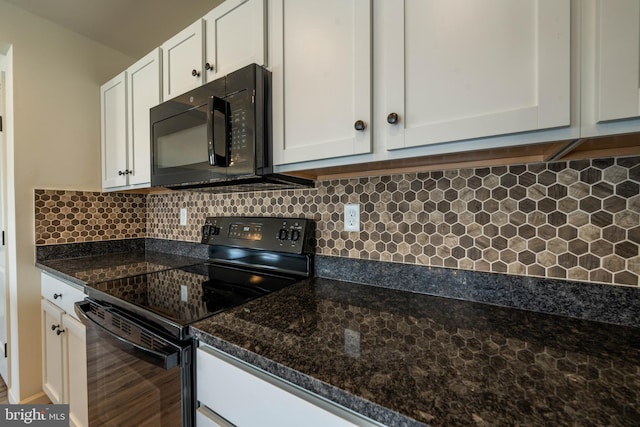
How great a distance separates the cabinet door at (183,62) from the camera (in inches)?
48.3

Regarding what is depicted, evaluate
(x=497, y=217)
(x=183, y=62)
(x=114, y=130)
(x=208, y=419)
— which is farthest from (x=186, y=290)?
(x=114, y=130)

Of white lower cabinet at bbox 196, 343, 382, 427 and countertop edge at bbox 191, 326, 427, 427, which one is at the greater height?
countertop edge at bbox 191, 326, 427, 427

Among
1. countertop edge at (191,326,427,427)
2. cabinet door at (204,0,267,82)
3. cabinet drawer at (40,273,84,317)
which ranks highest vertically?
cabinet door at (204,0,267,82)

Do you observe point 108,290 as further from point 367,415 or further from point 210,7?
point 210,7

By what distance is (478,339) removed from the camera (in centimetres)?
66

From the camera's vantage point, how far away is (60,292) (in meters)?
1.44

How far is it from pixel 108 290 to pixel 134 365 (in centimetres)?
39

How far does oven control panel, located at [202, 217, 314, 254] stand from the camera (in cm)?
124

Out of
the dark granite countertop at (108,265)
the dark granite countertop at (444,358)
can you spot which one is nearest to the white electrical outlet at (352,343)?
the dark granite countertop at (444,358)

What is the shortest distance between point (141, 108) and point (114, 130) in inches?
15.4

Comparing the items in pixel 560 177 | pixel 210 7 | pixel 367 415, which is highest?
pixel 210 7

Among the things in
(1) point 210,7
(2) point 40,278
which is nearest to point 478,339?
(1) point 210,7

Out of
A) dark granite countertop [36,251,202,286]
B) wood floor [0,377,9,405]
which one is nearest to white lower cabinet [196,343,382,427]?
dark granite countertop [36,251,202,286]

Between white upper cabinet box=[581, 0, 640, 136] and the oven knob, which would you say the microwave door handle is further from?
white upper cabinet box=[581, 0, 640, 136]
